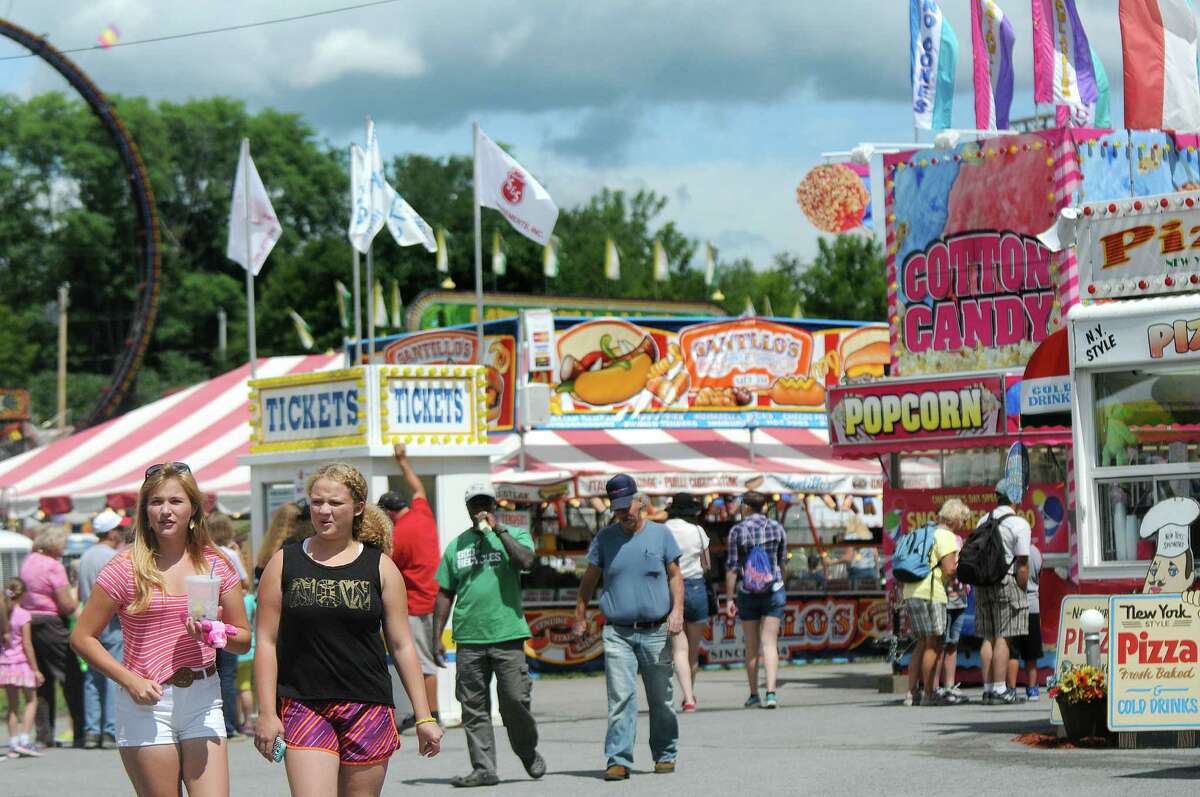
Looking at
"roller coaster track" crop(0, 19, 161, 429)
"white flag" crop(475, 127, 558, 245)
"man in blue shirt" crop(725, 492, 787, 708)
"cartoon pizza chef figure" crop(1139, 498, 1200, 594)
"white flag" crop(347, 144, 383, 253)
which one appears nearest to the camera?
"cartoon pizza chef figure" crop(1139, 498, 1200, 594)

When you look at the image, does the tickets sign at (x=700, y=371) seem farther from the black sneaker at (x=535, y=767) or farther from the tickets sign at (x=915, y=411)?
the black sneaker at (x=535, y=767)

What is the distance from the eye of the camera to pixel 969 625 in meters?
17.3

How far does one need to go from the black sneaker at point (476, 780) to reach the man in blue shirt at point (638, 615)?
71cm

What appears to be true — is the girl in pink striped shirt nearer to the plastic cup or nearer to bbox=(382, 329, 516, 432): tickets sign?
the plastic cup

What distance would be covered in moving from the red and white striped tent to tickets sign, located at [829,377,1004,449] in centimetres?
984

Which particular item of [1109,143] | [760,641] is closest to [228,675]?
[760,641]

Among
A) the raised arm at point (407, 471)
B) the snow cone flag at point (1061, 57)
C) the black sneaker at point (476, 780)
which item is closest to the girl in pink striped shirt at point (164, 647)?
the black sneaker at point (476, 780)

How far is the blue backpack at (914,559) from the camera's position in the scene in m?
15.6

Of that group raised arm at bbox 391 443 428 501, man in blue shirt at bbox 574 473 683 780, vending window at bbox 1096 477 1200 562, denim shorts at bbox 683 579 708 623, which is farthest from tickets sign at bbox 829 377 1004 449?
man in blue shirt at bbox 574 473 683 780

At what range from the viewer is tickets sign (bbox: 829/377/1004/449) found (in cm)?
1734

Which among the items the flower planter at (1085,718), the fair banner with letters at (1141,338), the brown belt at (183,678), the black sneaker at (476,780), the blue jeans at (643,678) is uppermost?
the fair banner with letters at (1141,338)

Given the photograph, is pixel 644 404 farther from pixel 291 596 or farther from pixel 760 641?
pixel 291 596

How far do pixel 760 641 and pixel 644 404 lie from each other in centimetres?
848

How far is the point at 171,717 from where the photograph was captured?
6.73 meters
